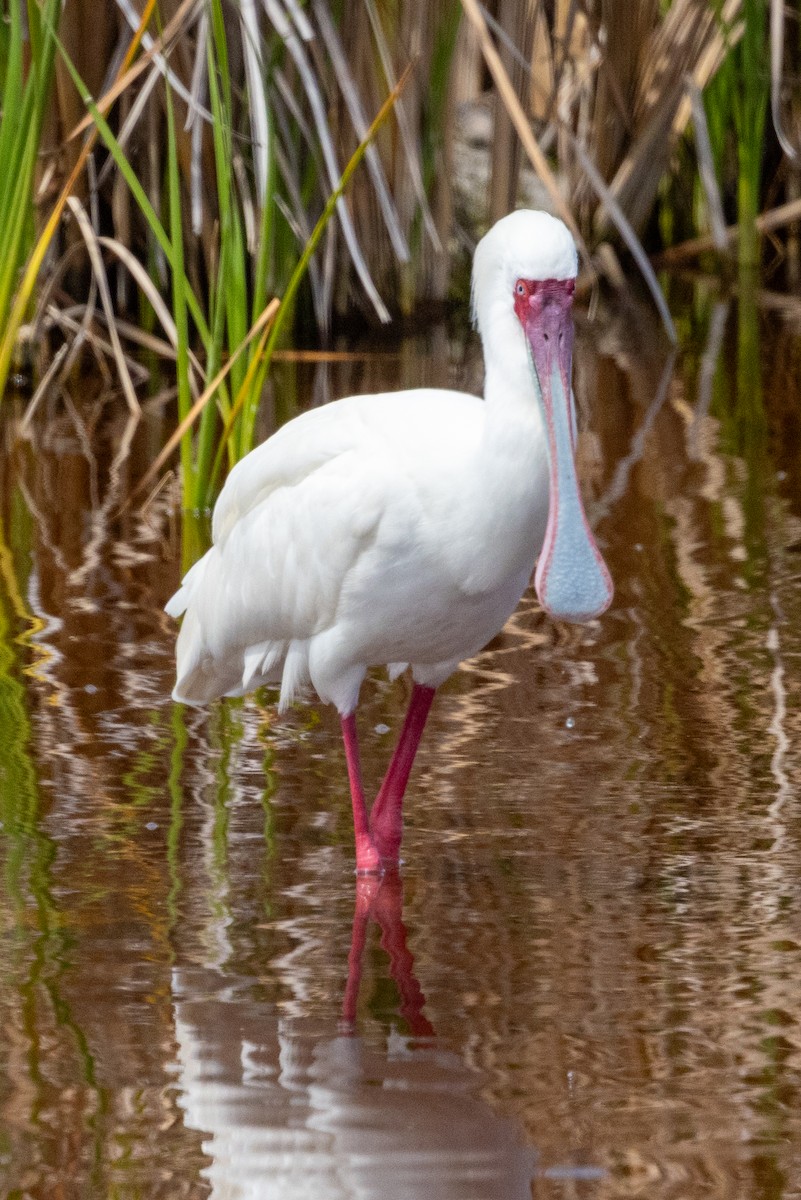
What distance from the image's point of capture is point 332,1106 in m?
3.32

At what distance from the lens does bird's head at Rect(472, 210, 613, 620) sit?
392 cm

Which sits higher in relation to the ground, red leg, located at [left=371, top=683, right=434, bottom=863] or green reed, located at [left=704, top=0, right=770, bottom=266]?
green reed, located at [left=704, top=0, right=770, bottom=266]

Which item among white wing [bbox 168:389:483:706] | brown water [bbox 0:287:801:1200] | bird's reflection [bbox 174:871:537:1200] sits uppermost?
white wing [bbox 168:389:483:706]

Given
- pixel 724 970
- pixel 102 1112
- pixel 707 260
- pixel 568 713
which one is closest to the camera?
pixel 102 1112

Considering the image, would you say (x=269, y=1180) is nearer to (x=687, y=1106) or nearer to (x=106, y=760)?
(x=687, y=1106)

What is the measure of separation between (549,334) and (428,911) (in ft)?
3.71

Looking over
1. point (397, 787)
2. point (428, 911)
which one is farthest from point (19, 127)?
point (428, 911)

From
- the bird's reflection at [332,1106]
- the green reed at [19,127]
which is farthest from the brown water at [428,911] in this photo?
the green reed at [19,127]

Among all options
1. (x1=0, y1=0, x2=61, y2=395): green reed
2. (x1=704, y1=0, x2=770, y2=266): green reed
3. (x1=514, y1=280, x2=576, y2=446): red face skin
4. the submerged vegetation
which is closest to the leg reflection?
(x1=514, y1=280, x2=576, y2=446): red face skin

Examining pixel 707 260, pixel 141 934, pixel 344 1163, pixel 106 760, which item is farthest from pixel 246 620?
pixel 707 260

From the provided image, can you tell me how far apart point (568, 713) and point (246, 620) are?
97 centimetres

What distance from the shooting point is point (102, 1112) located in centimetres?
328

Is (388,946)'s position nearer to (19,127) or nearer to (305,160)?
(19,127)

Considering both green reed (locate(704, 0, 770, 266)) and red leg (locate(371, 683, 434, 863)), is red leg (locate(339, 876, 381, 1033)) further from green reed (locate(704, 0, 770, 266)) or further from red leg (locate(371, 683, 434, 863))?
green reed (locate(704, 0, 770, 266))
